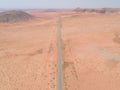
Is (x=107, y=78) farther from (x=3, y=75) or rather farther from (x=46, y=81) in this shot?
(x=3, y=75)

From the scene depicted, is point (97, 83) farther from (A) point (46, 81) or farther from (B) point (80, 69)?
(A) point (46, 81)

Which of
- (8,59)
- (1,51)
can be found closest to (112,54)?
(8,59)

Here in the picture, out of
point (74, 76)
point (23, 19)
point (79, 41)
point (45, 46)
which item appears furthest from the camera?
point (23, 19)

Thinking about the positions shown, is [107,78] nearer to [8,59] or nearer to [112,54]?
[112,54]

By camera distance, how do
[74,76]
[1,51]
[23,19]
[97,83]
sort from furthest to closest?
1. [23,19]
2. [1,51]
3. [74,76]
4. [97,83]

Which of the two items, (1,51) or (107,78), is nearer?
(107,78)

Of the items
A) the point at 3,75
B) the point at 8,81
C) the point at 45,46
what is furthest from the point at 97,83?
the point at 45,46

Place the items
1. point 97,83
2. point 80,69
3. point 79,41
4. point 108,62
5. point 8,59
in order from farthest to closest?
point 79,41, point 8,59, point 108,62, point 80,69, point 97,83

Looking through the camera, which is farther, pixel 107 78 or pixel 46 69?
pixel 46 69

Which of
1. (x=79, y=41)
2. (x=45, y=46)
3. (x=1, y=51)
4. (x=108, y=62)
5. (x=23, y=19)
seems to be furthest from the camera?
(x=23, y=19)
